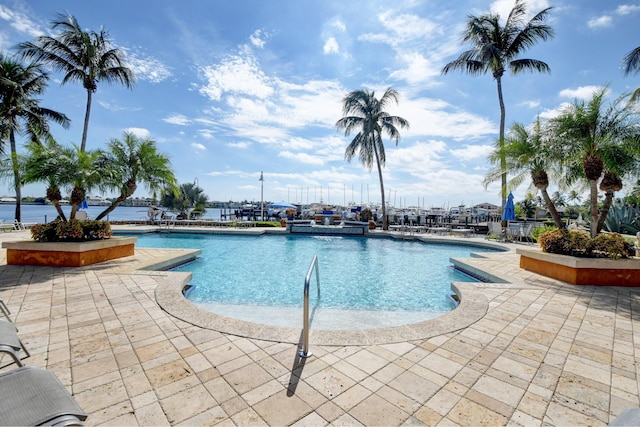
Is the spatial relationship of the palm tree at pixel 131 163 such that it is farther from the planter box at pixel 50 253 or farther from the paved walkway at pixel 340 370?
the paved walkway at pixel 340 370

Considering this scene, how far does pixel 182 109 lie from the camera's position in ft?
49.2

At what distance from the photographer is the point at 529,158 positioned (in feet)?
25.4

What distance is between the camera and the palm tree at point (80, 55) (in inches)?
554

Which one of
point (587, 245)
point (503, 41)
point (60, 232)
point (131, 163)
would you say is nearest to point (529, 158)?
point (587, 245)

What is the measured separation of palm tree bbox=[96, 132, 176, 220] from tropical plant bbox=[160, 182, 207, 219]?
19.7 metres

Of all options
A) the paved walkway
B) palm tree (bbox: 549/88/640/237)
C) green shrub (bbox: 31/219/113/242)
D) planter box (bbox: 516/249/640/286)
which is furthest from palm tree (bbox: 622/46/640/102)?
green shrub (bbox: 31/219/113/242)

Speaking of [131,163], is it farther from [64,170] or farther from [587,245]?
[587,245]

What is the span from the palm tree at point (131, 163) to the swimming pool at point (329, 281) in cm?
308

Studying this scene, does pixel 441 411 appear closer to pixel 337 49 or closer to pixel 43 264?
pixel 43 264

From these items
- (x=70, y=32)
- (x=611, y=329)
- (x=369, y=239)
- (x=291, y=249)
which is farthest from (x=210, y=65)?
(x=611, y=329)

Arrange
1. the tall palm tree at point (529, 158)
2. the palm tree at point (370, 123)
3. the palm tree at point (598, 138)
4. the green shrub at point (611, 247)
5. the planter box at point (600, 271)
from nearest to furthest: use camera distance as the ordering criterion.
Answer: the planter box at point (600, 271)
the green shrub at point (611, 247)
the palm tree at point (598, 138)
the tall palm tree at point (529, 158)
the palm tree at point (370, 123)

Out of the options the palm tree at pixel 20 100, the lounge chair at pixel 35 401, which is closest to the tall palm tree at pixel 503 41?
the lounge chair at pixel 35 401

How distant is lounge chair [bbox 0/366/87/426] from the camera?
53.6 inches

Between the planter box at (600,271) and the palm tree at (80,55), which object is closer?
the planter box at (600,271)
